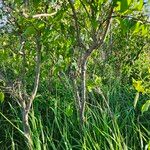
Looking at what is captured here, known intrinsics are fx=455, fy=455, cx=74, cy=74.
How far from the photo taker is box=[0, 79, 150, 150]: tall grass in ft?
13.8

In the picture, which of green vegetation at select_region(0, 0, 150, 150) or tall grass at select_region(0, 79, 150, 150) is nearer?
green vegetation at select_region(0, 0, 150, 150)

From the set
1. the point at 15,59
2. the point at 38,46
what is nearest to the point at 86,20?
the point at 38,46

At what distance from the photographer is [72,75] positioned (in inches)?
180

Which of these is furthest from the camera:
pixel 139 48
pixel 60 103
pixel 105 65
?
pixel 139 48

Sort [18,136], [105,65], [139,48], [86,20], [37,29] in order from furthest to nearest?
[139,48] < [105,65] < [18,136] < [86,20] < [37,29]

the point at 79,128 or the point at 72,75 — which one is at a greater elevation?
the point at 72,75

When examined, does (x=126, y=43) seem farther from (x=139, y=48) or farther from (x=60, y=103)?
(x=60, y=103)

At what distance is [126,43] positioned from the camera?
7.47m

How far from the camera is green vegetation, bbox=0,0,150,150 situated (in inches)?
130

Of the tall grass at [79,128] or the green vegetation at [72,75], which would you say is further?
the tall grass at [79,128]

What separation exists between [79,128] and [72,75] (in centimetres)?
55

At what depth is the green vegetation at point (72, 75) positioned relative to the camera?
3295 mm

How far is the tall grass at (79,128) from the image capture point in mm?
4211

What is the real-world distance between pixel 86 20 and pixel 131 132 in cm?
132
